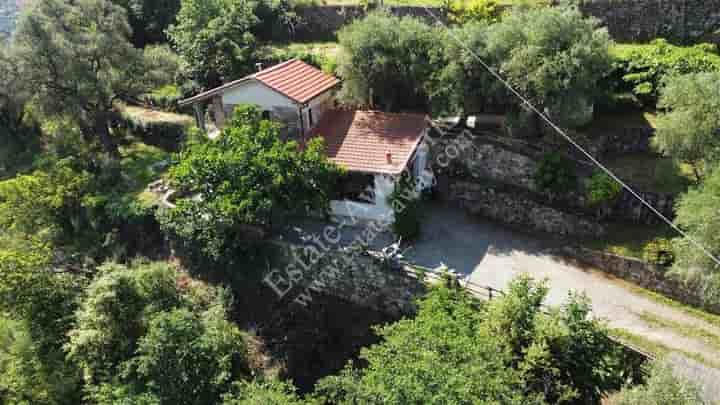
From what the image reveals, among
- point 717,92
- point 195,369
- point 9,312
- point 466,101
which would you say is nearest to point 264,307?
point 195,369

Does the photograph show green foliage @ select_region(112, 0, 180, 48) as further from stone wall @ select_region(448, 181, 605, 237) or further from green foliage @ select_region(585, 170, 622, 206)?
green foliage @ select_region(585, 170, 622, 206)

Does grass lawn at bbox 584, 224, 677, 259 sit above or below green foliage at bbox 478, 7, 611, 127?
below

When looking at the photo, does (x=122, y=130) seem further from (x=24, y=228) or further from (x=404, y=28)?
(x=404, y=28)

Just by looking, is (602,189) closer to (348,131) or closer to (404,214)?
(404,214)

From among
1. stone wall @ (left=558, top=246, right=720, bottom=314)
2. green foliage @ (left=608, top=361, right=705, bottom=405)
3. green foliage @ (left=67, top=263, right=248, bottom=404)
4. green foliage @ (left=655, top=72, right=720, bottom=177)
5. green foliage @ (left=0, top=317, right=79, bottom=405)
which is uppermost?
green foliage @ (left=655, top=72, right=720, bottom=177)

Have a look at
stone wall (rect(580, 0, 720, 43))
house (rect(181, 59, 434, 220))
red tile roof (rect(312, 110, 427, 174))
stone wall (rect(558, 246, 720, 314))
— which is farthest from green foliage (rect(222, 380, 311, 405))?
stone wall (rect(580, 0, 720, 43))

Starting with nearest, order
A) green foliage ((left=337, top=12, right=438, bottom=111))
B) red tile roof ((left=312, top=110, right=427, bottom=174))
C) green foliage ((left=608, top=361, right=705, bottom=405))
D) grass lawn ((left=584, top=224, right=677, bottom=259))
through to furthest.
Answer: green foliage ((left=608, top=361, right=705, bottom=405)), grass lawn ((left=584, top=224, right=677, bottom=259)), red tile roof ((left=312, top=110, right=427, bottom=174)), green foliage ((left=337, top=12, right=438, bottom=111))

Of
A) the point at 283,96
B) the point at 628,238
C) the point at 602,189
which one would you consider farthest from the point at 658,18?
the point at 283,96

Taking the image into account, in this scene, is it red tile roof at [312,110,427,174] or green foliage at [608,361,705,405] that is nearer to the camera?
→ green foliage at [608,361,705,405]
